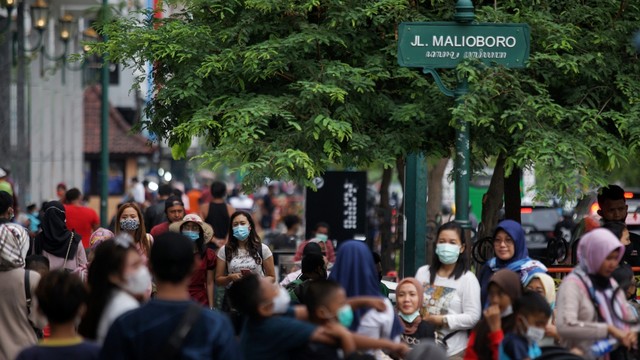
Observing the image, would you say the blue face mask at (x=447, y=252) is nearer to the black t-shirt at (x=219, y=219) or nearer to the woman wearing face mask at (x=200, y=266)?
the woman wearing face mask at (x=200, y=266)

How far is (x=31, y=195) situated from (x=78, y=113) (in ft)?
16.6

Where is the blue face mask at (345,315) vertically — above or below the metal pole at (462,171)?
below

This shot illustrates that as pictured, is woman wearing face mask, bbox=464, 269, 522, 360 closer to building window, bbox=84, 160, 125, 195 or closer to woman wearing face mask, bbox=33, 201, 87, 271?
woman wearing face mask, bbox=33, 201, 87, 271

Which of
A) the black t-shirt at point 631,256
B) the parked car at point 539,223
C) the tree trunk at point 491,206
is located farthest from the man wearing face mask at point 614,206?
the parked car at point 539,223

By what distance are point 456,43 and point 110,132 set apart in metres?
43.2

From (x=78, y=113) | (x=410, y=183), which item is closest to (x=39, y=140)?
(x=78, y=113)

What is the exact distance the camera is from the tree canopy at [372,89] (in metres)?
11.5

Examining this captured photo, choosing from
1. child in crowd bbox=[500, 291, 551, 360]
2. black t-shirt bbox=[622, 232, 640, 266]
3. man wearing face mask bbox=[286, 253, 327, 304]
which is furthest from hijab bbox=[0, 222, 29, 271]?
black t-shirt bbox=[622, 232, 640, 266]

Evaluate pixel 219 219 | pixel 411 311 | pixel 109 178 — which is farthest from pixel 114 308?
pixel 109 178

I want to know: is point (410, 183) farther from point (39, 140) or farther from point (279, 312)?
point (39, 140)

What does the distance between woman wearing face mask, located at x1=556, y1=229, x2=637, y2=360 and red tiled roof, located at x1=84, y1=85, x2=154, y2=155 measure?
42.7 m

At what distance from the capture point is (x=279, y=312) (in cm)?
732

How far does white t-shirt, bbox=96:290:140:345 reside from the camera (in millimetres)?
7430

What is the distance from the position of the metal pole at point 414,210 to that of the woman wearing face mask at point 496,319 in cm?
731
